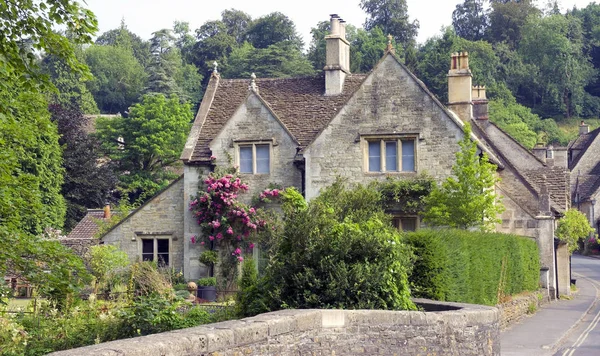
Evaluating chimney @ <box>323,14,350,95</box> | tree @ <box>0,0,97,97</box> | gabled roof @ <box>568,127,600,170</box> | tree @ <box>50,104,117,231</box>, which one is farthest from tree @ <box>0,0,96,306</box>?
gabled roof @ <box>568,127,600,170</box>

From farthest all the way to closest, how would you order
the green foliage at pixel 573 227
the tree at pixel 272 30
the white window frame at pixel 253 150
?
1. the tree at pixel 272 30
2. the green foliage at pixel 573 227
3. the white window frame at pixel 253 150

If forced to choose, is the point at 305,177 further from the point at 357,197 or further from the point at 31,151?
the point at 31,151

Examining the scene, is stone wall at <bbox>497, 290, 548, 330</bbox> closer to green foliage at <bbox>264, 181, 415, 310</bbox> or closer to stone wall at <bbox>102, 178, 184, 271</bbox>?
A: green foliage at <bbox>264, 181, 415, 310</bbox>

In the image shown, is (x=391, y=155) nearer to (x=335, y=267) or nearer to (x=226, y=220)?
(x=226, y=220)

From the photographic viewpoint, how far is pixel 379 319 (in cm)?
1230

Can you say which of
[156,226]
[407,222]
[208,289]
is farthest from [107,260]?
[407,222]

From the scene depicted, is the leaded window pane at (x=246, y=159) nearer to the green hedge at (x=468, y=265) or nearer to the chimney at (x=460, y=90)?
the green hedge at (x=468, y=265)

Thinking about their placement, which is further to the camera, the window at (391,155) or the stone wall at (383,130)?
the window at (391,155)

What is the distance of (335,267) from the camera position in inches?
558

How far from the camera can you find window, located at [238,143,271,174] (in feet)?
104

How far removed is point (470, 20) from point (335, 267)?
145 m

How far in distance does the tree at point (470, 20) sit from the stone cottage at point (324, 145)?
398 feet

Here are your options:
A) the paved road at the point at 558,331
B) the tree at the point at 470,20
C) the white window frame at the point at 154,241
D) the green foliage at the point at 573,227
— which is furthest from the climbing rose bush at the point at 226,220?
the tree at the point at 470,20

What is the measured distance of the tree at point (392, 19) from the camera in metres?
135
